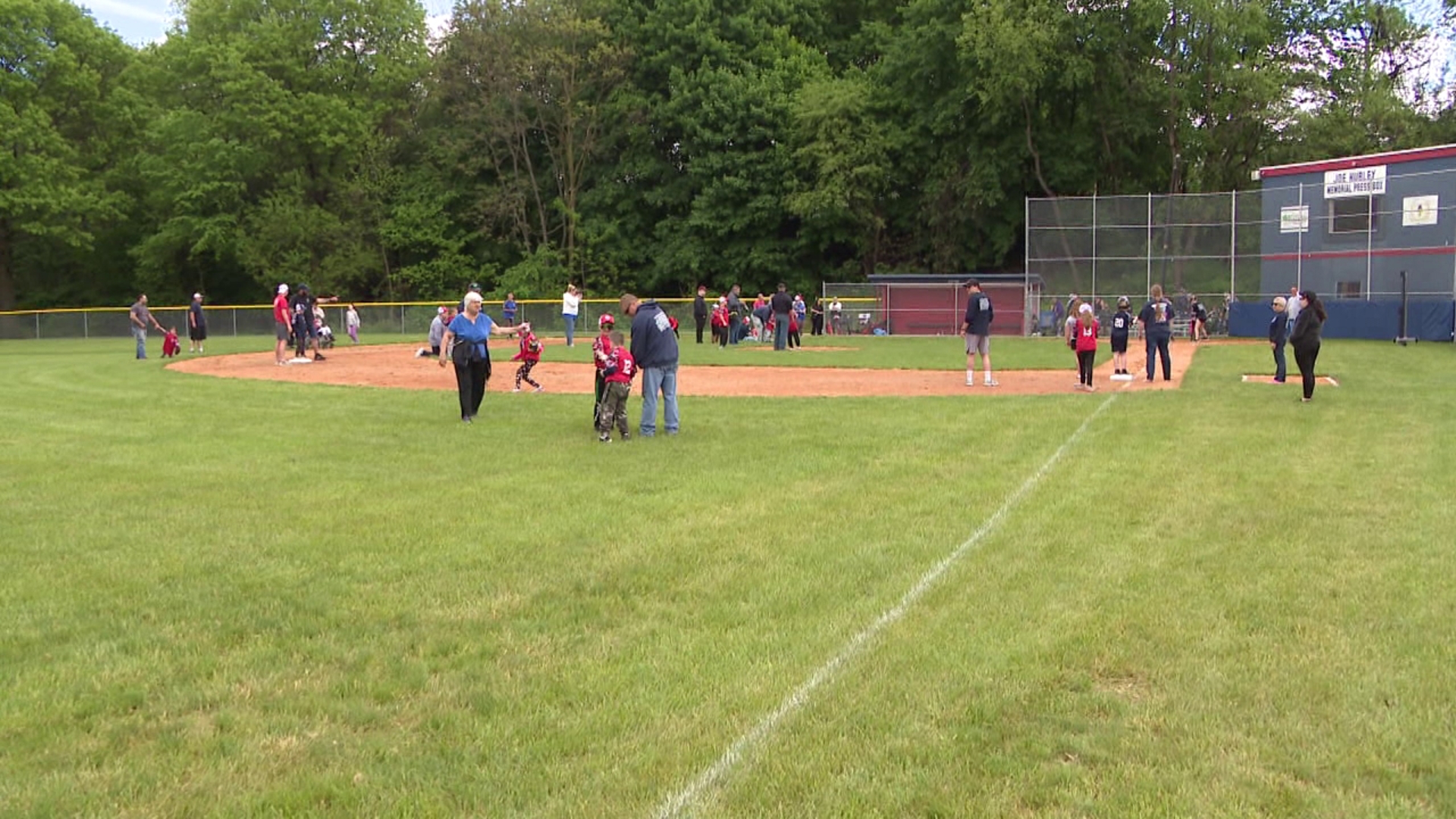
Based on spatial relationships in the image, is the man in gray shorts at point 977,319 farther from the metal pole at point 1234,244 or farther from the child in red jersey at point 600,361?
the metal pole at point 1234,244

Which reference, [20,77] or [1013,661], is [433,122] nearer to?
[20,77]

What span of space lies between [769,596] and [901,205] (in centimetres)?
4655

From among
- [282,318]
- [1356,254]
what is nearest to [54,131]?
[282,318]

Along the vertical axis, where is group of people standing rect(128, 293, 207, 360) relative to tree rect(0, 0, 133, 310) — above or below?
below

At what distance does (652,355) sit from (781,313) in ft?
53.2

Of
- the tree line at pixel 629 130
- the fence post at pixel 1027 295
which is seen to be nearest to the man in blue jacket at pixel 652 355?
the fence post at pixel 1027 295

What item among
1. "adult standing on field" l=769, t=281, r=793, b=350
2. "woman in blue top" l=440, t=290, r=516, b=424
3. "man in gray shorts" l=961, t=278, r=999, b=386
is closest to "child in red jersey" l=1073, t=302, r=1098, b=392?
"man in gray shorts" l=961, t=278, r=999, b=386

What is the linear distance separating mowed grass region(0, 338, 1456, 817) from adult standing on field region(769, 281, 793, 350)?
669 inches

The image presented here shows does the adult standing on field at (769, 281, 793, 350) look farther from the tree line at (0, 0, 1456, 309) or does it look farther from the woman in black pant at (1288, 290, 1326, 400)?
the tree line at (0, 0, 1456, 309)

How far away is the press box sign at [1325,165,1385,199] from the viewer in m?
32.6

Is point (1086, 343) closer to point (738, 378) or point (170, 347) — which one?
point (738, 378)

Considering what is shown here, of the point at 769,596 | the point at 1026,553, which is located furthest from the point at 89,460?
the point at 1026,553

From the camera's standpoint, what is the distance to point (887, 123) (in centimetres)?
4941

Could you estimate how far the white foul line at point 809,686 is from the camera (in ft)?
12.0
